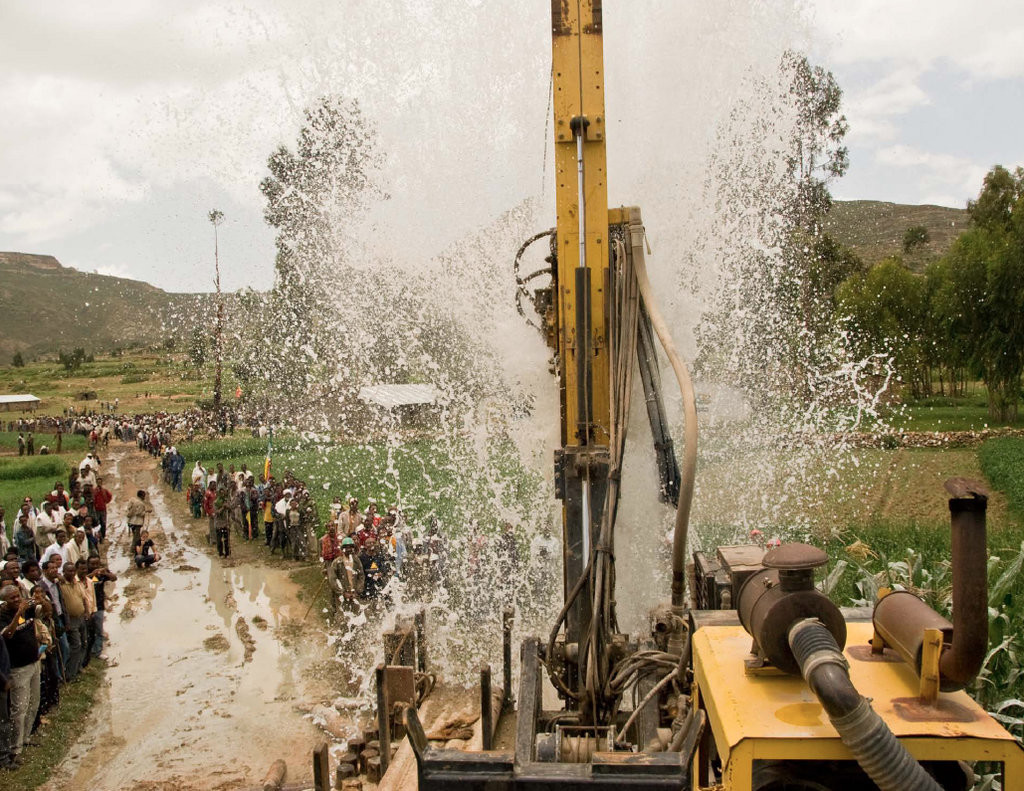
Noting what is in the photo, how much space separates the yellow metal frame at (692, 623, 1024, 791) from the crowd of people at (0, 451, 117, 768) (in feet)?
24.3

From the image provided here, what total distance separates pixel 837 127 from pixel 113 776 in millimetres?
38321

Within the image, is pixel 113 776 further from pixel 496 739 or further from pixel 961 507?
pixel 961 507

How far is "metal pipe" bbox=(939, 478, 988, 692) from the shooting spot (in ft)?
8.20

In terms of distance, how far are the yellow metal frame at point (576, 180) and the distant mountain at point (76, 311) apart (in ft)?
391

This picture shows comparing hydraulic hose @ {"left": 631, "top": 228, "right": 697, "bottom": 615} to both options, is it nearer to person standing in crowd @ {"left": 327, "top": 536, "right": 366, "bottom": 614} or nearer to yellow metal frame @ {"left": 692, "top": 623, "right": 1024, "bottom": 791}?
yellow metal frame @ {"left": 692, "top": 623, "right": 1024, "bottom": 791}

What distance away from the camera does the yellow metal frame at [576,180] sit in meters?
5.09

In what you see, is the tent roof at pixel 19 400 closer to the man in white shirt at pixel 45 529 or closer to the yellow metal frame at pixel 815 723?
the man in white shirt at pixel 45 529

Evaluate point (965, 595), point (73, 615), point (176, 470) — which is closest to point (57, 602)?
point (73, 615)

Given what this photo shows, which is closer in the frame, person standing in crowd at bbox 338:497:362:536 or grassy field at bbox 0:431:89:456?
person standing in crowd at bbox 338:497:362:536

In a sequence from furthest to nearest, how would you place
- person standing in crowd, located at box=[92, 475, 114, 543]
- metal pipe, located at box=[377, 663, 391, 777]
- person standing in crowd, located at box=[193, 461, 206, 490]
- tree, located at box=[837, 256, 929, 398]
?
tree, located at box=[837, 256, 929, 398] < person standing in crowd, located at box=[193, 461, 206, 490] < person standing in crowd, located at box=[92, 475, 114, 543] < metal pipe, located at box=[377, 663, 391, 777]

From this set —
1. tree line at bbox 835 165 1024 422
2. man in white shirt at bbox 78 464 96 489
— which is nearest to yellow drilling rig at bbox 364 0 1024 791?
man in white shirt at bbox 78 464 96 489

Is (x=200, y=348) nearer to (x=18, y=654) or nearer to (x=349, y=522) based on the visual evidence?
(x=349, y=522)

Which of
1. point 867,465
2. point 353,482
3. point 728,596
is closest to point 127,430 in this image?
point 353,482

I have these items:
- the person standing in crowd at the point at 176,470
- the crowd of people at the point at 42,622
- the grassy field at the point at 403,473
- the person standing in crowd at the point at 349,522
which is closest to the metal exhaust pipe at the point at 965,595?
the grassy field at the point at 403,473
